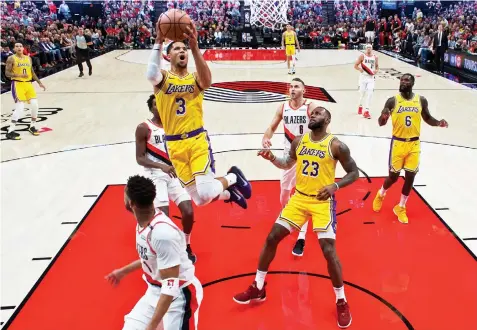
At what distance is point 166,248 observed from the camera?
8.72ft

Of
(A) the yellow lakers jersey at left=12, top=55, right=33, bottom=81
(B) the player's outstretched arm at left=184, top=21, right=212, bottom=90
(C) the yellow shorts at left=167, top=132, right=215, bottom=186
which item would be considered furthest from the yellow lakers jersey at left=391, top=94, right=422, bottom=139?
(A) the yellow lakers jersey at left=12, top=55, right=33, bottom=81

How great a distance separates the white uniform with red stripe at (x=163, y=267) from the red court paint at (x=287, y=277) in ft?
2.74

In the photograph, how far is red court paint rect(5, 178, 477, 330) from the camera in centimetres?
378

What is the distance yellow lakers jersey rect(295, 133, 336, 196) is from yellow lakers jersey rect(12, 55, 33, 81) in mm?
6961

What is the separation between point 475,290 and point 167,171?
2966 millimetres

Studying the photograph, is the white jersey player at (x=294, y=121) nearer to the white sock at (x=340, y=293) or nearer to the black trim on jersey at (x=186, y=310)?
the white sock at (x=340, y=293)

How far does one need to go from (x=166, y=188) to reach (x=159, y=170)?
0.20 m

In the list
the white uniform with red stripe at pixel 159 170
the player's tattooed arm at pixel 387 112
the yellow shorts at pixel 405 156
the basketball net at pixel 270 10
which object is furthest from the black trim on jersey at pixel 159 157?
the basketball net at pixel 270 10

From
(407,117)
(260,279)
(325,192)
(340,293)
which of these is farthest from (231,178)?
(407,117)

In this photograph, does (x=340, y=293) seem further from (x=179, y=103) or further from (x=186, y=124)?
(x=179, y=103)

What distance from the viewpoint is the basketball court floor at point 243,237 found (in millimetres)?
3881

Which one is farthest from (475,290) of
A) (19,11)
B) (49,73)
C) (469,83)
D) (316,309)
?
(19,11)

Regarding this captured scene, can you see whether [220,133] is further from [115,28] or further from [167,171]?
[115,28]

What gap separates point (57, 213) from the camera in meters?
5.89
